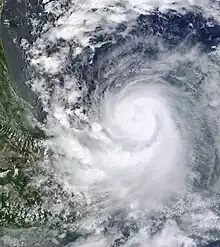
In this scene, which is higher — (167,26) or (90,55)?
(167,26)

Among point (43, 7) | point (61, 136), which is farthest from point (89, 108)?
point (43, 7)

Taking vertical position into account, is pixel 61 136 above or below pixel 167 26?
below

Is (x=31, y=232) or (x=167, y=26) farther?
(x=167, y=26)

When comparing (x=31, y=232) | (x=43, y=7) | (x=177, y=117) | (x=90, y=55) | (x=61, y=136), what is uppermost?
(x=43, y=7)

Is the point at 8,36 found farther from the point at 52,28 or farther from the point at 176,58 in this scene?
the point at 176,58

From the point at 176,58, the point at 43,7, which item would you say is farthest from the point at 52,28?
the point at 176,58

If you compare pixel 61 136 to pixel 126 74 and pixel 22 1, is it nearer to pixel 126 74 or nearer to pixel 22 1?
pixel 126 74
